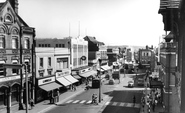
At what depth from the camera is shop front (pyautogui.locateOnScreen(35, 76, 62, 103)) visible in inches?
1399

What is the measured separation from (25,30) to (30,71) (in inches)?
257

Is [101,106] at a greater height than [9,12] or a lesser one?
lesser

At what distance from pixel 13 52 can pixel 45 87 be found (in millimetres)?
8939

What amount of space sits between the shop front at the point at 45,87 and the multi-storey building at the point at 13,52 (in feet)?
5.17

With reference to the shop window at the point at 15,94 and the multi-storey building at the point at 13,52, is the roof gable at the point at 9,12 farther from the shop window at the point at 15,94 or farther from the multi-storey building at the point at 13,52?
the shop window at the point at 15,94

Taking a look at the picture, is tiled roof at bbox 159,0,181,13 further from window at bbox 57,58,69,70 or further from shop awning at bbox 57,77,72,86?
window at bbox 57,58,69,70

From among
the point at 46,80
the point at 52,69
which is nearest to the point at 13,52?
the point at 46,80

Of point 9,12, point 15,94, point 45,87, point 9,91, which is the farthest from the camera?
point 45,87

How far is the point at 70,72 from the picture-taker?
50.6m

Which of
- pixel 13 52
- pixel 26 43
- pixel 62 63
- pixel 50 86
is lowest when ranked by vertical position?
pixel 50 86

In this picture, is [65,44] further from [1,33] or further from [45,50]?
[1,33]

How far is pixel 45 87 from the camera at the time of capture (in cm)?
3644

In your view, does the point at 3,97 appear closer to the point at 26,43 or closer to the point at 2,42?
the point at 2,42

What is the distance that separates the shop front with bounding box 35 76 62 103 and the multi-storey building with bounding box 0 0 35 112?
1575mm
